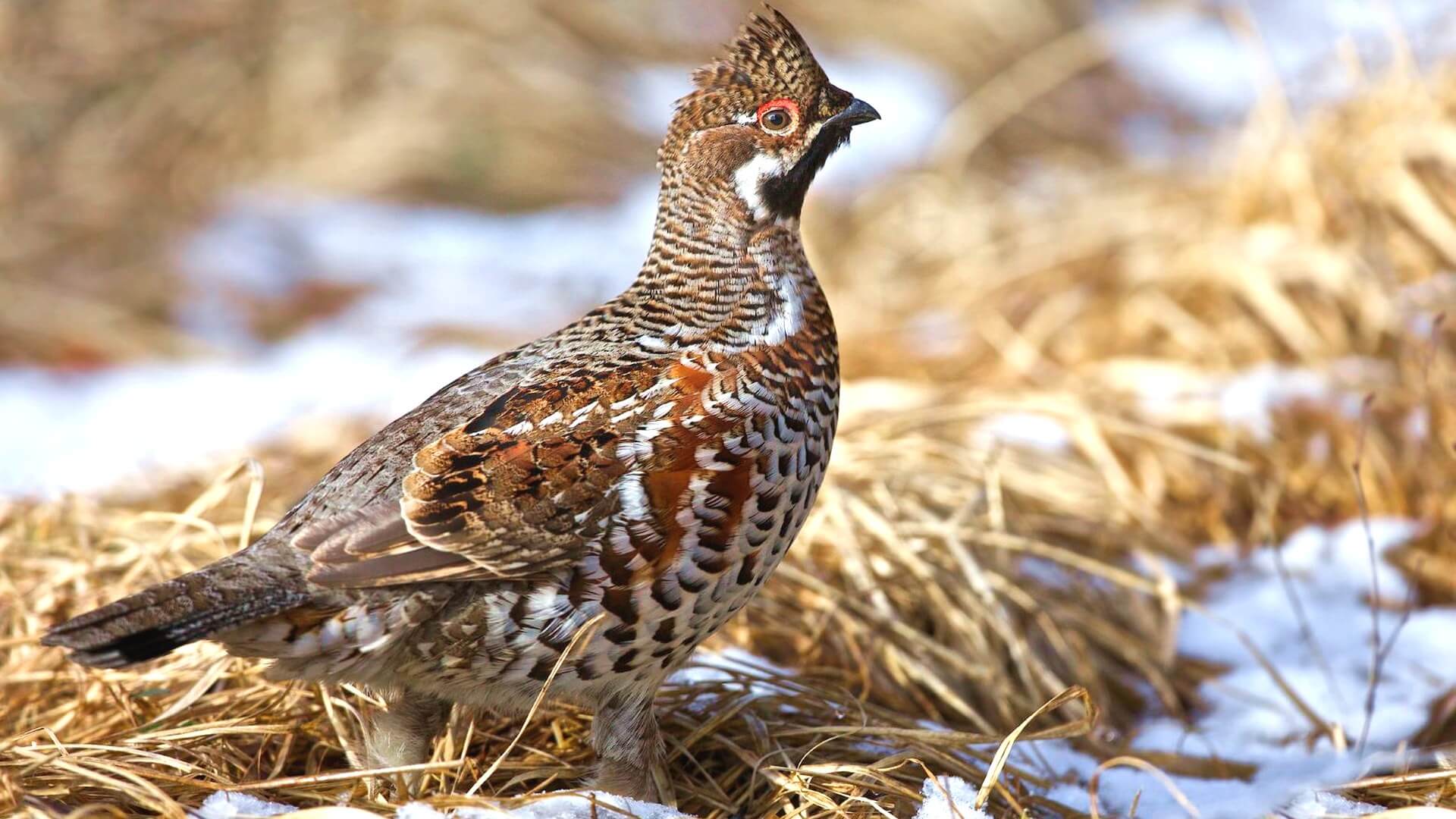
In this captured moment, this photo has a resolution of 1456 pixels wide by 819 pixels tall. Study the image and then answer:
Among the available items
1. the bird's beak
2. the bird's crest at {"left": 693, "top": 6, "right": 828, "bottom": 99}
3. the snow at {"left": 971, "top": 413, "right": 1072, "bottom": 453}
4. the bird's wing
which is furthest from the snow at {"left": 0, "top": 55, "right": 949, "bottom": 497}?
the bird's beak

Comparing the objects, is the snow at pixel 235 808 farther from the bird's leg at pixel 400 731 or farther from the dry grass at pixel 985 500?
the bird's leg at pixel 400 731

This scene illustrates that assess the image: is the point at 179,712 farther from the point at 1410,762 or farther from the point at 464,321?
the point at 464,321

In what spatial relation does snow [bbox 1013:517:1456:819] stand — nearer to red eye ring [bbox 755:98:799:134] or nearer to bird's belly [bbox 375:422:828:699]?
bird's belly [bbox 375:422:828:699]

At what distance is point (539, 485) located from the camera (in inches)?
104

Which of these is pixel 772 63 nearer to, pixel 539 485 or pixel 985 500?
pixel 539 485

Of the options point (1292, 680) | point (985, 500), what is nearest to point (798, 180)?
point (985, 500)

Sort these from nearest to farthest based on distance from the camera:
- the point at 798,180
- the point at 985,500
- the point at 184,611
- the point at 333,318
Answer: the point at 184,611 → the point at 798,180 → the point at 985,500 → the point at 333,318

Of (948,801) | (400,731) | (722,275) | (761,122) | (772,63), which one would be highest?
(772,63)

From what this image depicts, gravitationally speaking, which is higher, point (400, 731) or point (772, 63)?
point (772, 63)

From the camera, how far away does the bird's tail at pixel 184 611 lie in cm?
233

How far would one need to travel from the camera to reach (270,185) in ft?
29.1

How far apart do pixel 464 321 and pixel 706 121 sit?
4450 mm

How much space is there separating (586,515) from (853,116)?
3.73 ft

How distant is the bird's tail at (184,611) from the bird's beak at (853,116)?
146cm
